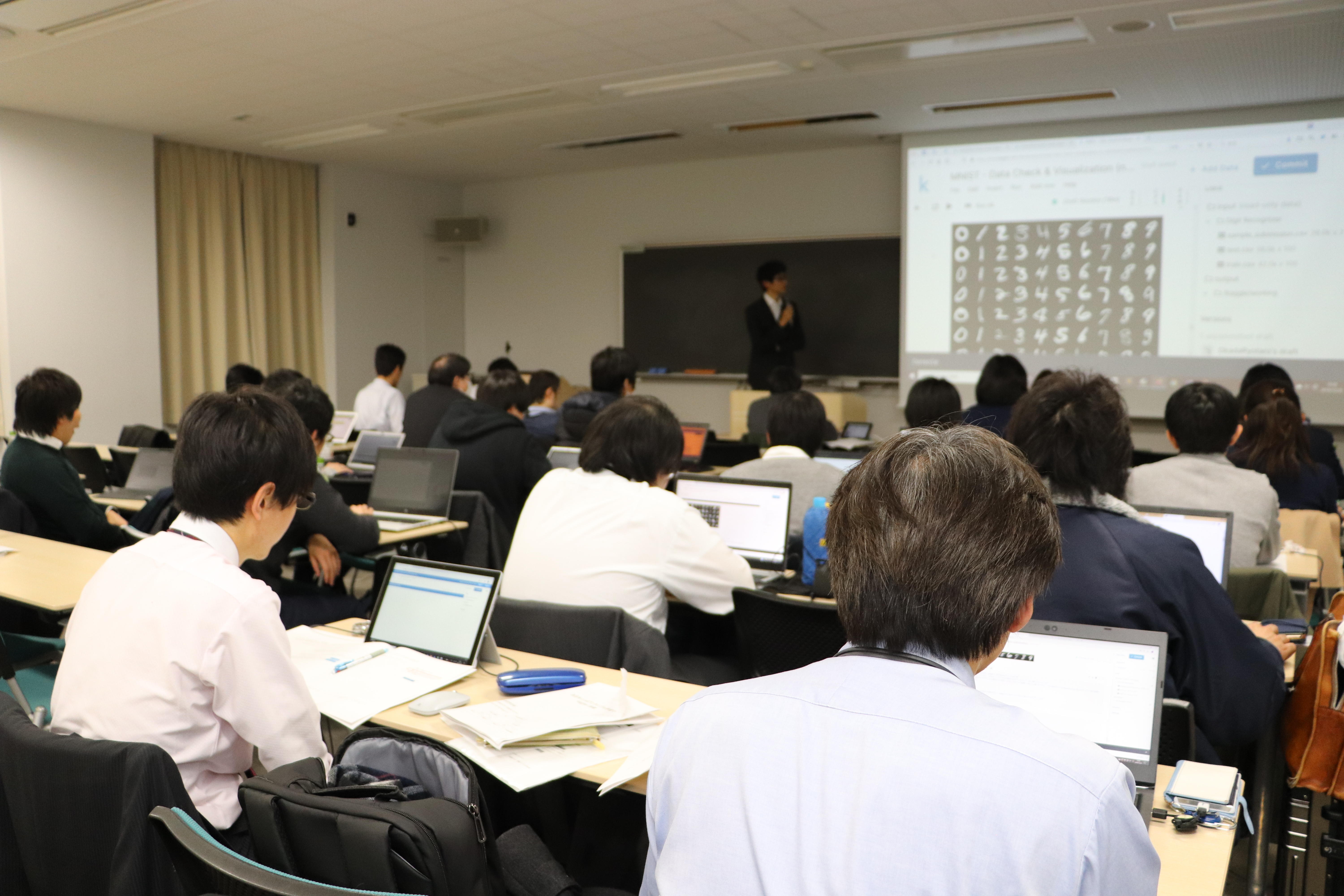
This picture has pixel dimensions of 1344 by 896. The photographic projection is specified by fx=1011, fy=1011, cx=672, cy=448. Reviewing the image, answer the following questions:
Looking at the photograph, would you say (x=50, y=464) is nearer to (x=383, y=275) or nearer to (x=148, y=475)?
(x=148, y=475)

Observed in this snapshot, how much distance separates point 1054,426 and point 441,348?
351 inches

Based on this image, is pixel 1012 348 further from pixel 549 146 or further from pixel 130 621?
pixel 130 621

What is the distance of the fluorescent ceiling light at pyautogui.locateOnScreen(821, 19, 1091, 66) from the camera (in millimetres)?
5164

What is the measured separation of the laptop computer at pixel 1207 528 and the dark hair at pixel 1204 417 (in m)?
0.40

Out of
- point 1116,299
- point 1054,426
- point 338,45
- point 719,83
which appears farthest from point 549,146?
point 1054,426

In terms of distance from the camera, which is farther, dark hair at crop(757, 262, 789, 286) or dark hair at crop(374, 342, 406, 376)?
dark hair at crop(757, 262, 789, 286)

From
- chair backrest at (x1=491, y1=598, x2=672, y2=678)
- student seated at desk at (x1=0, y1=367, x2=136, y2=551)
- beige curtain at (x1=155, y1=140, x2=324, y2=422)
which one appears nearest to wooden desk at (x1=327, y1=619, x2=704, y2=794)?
chair backrest at (x1=491, y1=598, x2=672, y2=678)

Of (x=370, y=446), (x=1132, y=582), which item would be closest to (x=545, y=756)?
(x=1132, y=582)

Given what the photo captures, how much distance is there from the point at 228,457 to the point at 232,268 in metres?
7.71

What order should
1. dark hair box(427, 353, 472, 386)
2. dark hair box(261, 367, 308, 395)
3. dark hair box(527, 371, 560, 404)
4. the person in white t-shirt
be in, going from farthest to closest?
1. the person in white t-shirt
2. dark hair box(527, 371, 560, 404)
3. dark hair box(427, 353, 472, 386)
4. dark hair box(261, 367, 308, 395)

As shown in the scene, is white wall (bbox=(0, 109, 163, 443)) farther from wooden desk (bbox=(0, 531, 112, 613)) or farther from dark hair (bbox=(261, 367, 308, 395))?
wooden desk (bbox=(0, 531, 112, 613))

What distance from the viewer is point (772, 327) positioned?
8234mm

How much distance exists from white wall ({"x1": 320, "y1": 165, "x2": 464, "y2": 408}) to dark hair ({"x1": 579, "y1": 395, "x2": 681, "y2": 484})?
707cm

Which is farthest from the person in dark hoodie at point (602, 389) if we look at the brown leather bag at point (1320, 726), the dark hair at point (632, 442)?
the brown leather bag at point (1320, 726)
